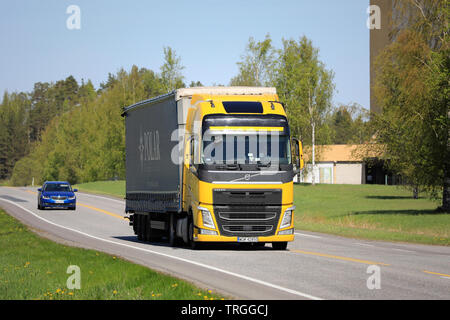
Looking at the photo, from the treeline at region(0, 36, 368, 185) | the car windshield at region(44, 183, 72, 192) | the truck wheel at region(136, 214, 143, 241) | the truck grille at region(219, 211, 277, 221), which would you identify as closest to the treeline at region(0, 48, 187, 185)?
the treeline at region(0, 36, 368, 185)

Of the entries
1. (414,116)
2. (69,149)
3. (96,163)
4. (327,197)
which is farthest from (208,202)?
(69,149)

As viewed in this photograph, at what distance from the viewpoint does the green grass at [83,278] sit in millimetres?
11453

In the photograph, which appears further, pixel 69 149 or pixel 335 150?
pixel 69 149

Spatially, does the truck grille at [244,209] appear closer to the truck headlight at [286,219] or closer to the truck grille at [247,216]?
the truck grille at [247,216]

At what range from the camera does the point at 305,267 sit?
15.4 metres

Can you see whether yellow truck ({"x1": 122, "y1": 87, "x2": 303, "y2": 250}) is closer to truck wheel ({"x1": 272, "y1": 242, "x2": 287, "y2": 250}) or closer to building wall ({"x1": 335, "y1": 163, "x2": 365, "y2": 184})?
truck wheel ({"x1": 272, "y1": 242, "x2": 287, "y2": 250})

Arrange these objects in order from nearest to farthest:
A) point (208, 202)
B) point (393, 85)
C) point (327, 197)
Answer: point (208, 202) → point (393, 85) → point (327, 197)

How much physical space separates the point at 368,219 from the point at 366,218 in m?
0.75

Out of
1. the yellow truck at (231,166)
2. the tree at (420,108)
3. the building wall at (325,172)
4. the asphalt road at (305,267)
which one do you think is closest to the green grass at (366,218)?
the tree at (420,108)

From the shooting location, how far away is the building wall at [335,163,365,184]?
99125 mm

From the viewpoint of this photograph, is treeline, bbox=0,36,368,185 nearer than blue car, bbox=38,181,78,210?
No

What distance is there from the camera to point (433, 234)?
29359 millimetres
